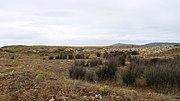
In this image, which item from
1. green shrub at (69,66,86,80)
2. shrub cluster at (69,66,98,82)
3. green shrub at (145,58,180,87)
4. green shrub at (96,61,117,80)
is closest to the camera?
green shrub at (145,58,180,87)

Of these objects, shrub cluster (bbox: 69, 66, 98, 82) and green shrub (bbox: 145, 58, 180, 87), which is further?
shrub cluster (bbox: 69, 66, 98, 82)

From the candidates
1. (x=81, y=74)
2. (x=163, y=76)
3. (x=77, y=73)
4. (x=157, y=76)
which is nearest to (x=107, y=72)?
(x=81, y=74)

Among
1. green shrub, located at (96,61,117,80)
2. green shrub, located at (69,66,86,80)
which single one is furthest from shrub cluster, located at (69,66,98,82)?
green shrub, located at (96,61,117,80)

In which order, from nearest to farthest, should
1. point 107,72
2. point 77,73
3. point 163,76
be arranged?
point 163,76 → point 77,73 → point 107,72

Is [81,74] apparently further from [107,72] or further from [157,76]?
[157,76]

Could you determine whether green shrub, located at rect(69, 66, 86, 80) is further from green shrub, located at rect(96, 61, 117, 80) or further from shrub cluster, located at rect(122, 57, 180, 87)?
shrub cluster, located at rect(122, 57, 180, 87)

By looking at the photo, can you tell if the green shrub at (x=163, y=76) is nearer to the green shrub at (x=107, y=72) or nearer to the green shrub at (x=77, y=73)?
the green shrub at (x=107, y=72)

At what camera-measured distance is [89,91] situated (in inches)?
322

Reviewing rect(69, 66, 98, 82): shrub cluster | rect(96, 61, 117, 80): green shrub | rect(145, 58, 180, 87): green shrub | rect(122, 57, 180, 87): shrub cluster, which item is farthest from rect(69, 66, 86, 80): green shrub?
rect(145, 58, 180, 87): green shrub

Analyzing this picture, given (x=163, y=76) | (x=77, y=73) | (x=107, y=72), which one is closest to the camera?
(x=163, y=76)

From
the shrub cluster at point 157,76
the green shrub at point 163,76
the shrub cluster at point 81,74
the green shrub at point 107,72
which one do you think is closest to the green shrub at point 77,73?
the shrub cluster at point 81,74

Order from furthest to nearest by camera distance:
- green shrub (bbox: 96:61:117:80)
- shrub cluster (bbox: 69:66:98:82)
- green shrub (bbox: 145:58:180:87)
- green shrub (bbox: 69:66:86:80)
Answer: green shrub (bbox: 96:61:117:80) < green shrub (bbox: 69:66:86:80) < shrub cluster (bbox: 69:66:98:82) < green shrub (bbox: 145:58:180:87)

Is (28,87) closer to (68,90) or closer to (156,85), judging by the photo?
(68,90)

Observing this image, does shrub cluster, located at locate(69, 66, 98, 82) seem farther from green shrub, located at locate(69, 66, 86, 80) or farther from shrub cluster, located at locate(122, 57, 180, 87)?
shrub cluster, located at locate(122, 57, 180, 87)
